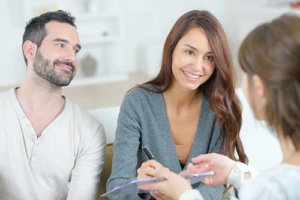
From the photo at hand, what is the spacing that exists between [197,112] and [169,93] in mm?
130

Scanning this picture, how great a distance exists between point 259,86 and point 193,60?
0.53 metres

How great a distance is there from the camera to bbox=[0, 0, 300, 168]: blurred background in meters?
3.58

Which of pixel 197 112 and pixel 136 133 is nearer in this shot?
pixel 136 133

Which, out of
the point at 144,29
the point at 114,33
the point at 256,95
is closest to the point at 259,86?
the point at 256,95

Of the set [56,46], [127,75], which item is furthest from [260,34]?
[127,75]

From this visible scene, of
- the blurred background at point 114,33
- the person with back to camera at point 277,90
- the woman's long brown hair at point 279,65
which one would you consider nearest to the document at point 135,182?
the person with back to camera at point 277,90

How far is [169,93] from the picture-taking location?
158 centimetres

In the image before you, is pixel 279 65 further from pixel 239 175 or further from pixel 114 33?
pixel 114 33

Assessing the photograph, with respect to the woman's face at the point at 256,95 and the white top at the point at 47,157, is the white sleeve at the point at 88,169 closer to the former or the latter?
the white top at the point at 47,157

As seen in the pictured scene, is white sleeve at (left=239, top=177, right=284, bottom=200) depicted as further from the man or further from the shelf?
the shelf

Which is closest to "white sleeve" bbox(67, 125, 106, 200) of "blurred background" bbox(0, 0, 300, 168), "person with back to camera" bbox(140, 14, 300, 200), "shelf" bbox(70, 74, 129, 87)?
"person with back to camera" bbox(140, 14, 300, 200)

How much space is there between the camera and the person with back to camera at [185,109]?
1.44 metres

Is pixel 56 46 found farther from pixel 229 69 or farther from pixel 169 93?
pixel 229 69

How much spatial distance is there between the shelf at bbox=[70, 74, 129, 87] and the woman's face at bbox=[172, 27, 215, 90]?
86.9 inches
